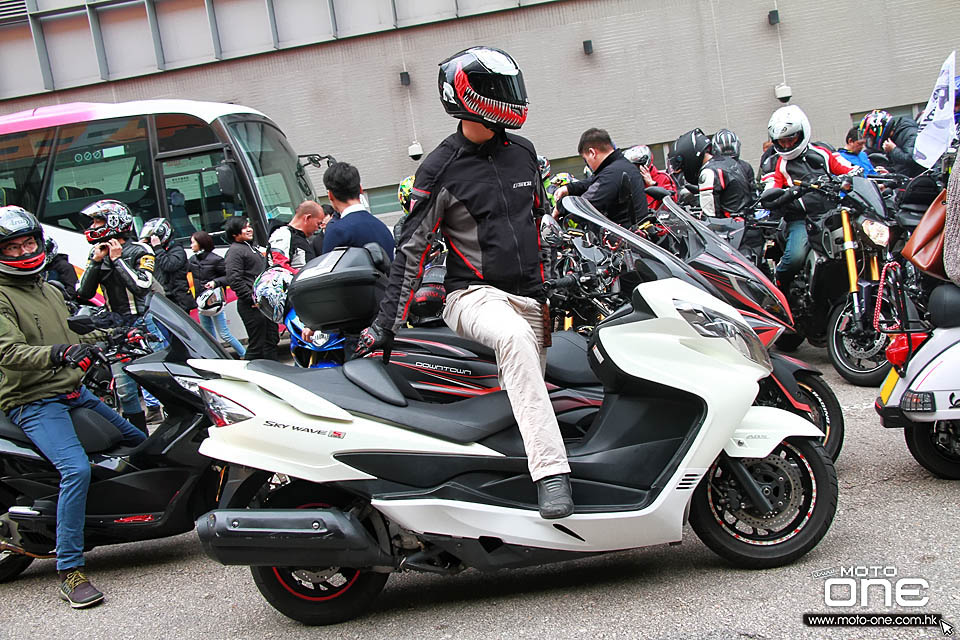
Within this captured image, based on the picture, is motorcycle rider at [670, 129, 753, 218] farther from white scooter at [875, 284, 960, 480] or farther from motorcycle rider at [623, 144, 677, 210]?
white scooter at [875, 284, 960, 480]

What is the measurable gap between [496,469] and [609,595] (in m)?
0.72

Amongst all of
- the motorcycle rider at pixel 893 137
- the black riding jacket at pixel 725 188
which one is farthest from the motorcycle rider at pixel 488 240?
the motorcycle rider at pixel 893 137

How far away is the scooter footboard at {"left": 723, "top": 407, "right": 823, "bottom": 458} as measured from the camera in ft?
11.7

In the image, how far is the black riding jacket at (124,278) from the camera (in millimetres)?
7117

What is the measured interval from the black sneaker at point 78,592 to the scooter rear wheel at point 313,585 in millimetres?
1220

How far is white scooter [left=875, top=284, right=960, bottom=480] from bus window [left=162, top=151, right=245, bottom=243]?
29.6 feet

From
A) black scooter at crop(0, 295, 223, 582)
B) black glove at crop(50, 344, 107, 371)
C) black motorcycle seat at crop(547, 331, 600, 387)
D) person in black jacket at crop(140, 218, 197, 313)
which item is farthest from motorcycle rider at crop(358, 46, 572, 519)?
person in black jacket at crop(140, 218, 197, 313)

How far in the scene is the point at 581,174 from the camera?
62.3 feet

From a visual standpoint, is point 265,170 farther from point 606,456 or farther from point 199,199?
point 606,456

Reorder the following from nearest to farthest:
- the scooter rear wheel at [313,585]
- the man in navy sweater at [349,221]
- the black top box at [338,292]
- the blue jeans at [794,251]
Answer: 1. the scooter rear wheel at [313,585]
2. the black top box at [338,292]
3. the man in navy sweater at [349,221]
4. the blue jeans at [794,251]

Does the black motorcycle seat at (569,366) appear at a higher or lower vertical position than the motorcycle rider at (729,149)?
lower

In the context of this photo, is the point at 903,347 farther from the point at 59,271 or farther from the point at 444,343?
the point at 59,271

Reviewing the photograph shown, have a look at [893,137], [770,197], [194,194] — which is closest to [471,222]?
[770,197]

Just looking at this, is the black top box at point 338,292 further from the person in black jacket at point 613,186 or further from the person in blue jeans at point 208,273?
the person in blue jeans at point 208,273
